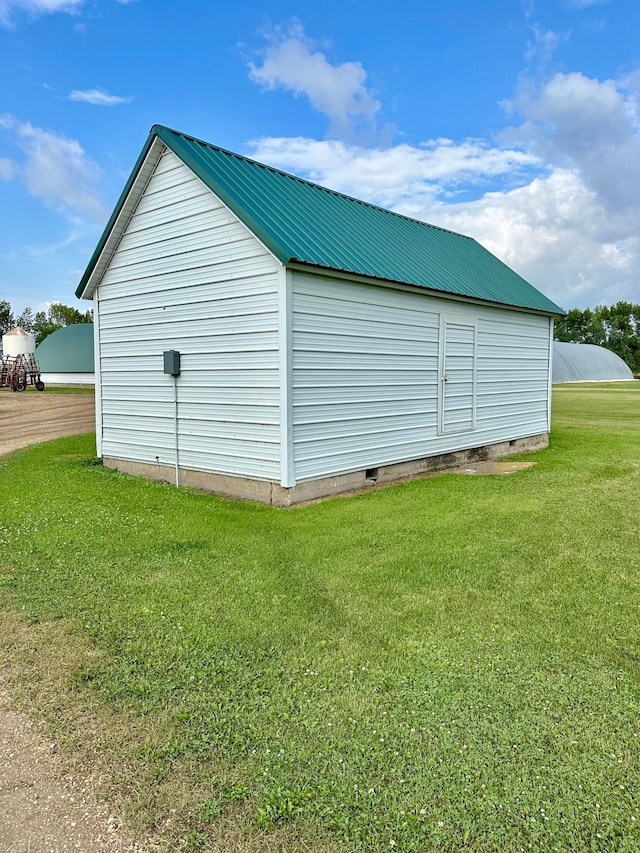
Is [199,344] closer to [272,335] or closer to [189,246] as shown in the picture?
[189,246]

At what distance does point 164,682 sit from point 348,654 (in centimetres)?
119

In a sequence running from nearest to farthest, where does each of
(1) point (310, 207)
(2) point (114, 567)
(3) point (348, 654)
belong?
1. (3) point (348, 654)
2. (2) point (114, 567)
3. (1) point (310, 207)

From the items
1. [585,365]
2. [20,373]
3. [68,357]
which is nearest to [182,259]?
[20,373]

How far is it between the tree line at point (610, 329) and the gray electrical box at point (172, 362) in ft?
259

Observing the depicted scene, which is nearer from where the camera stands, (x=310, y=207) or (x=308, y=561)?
(x=308, y=561)

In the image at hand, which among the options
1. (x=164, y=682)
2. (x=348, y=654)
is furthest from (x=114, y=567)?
(x=348, y=654)

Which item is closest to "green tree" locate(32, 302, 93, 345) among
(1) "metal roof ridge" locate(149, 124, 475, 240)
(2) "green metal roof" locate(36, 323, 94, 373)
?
(2) "green metal roof" locate(36, 323, 94, 373)

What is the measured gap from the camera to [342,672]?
11.5ft

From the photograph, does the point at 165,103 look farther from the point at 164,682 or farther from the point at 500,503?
the point at 164,682

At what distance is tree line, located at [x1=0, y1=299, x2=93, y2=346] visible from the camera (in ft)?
254

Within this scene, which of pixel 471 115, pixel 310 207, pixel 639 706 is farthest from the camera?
pixel 471 115

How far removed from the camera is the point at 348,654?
3727 mm

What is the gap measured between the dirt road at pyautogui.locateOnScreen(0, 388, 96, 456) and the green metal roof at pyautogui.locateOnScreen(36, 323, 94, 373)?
18150mm

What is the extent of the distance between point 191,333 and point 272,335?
1916mm
